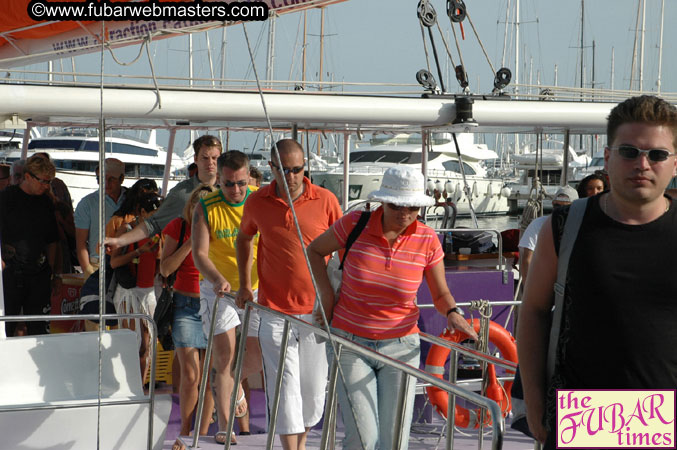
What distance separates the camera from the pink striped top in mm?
4094

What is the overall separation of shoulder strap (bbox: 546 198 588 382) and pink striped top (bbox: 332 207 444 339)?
161cm

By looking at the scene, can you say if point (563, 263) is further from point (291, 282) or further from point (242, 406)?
point (242, 406)

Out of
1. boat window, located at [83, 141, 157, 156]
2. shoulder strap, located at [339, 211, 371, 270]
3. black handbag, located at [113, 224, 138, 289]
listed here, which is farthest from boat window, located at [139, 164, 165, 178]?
shoulder strap, located at [339, 211, 371, 270]

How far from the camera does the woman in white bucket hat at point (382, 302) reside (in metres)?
4.04

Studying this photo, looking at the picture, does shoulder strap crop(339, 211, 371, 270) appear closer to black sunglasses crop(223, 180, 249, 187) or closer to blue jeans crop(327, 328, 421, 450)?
blue jeans crop(327, 328, 421, 450)

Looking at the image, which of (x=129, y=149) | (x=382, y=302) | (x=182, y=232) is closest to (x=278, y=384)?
(x=382, y=302)

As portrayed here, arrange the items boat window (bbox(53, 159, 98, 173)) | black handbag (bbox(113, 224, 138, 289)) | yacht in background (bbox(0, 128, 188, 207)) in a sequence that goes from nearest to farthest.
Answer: black handbag (bbox(113, 224, 138, 289)) < yacht in background (bbox(0, 128, 188, 207)) < boat window (bbox(53, 159, 98, 173))

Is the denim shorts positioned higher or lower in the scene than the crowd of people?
lower

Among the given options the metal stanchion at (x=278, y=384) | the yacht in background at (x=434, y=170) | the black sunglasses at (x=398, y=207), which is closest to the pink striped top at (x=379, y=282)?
the black sunglasses at (x=398, y=207)

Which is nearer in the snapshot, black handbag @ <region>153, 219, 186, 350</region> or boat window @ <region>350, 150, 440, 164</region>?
black handbag @ <region>153, 219, 186, 350</region>

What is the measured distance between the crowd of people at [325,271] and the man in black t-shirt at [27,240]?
0.01 metres

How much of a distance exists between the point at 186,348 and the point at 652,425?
3686mm

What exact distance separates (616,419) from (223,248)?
3.33 meters

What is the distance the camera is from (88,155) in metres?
23.1
